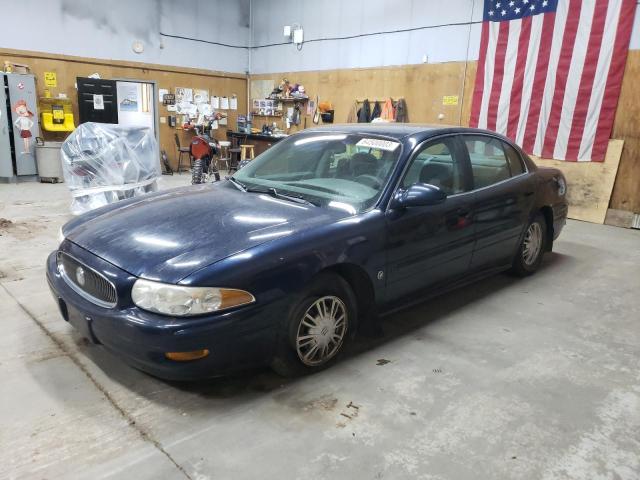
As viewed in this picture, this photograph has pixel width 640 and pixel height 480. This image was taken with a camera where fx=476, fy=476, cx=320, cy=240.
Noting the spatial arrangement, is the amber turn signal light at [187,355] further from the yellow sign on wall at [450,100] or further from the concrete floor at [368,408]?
Answer: the yellow sign on wall at [450,100]

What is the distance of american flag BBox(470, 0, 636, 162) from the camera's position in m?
6.66

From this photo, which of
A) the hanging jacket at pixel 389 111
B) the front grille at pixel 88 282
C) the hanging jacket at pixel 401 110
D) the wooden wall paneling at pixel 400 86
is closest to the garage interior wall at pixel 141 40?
the wooden wall paneling at pixel 400 86

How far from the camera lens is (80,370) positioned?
2.47 meters

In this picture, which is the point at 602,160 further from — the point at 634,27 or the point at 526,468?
the point at 526,468

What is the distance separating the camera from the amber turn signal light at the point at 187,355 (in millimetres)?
2012

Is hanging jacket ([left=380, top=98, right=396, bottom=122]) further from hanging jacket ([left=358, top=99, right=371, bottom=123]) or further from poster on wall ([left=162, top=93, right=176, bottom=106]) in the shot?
poster on wall ([left=162, top=93, right=176, bottom=106])

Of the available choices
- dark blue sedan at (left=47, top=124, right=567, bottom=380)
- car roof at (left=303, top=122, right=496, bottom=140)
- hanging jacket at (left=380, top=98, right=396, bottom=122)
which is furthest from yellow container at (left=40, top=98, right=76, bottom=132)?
car roof at (left=303, top=122, right=496, bottom=140)

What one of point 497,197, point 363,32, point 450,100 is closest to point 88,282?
point 497,197

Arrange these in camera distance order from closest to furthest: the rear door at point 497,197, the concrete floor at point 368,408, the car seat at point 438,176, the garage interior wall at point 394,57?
1. the concrete floor at point 368,408
2. the car seat at point 438,176
3. the rear door at point 497,197
4. the garage interior wall at point 394,57

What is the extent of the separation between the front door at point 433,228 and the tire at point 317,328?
0.35 m

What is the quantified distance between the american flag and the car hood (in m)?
6.01

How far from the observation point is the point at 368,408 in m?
2.23

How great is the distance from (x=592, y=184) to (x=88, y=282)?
7.06 metres

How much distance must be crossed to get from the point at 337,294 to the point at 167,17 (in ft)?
35.0
